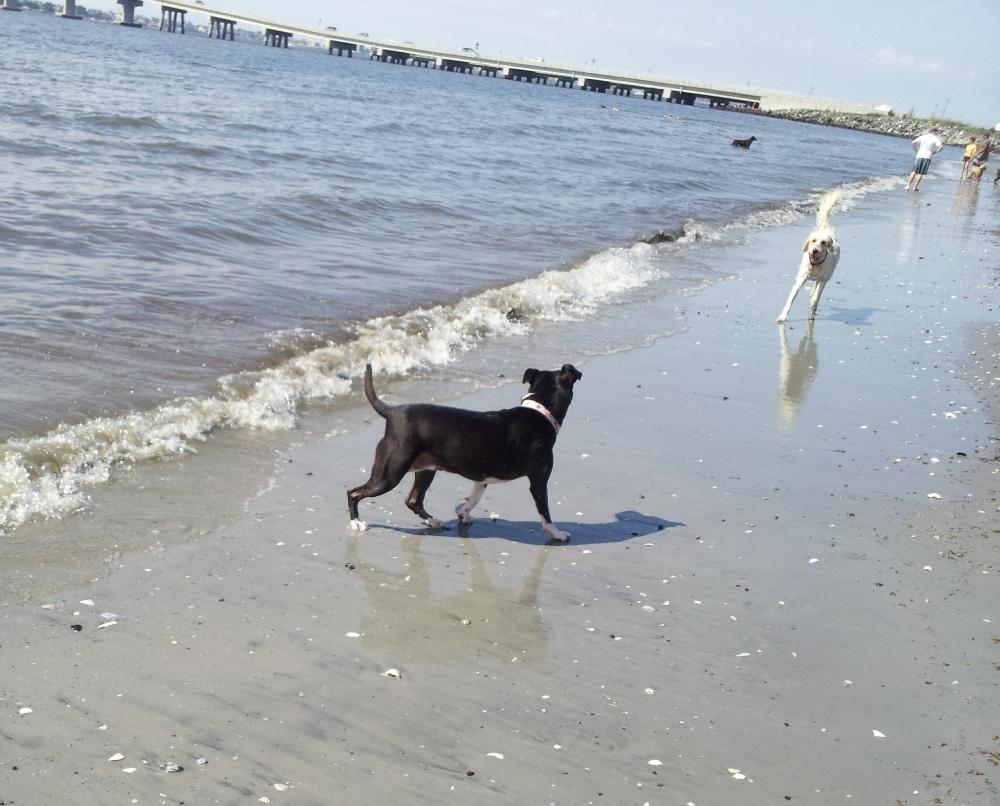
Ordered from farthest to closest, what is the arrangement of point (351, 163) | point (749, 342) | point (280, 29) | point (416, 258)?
1. point (280, 29)
2. point (351, 163)
3. point (416, 258)
4. point (749, 342)

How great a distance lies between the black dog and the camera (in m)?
5.44

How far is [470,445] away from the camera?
18.1 ft

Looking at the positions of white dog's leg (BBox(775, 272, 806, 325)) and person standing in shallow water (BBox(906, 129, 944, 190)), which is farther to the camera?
person standing in shallow water (BBox(906, 129, 944, 190))

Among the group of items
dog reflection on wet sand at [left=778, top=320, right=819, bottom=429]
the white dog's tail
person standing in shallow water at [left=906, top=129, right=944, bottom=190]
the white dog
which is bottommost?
dog reflection on wet sand at [left=778, top=320, right=819, bottom=429]

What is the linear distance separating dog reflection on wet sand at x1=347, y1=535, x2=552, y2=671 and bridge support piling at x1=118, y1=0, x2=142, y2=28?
154998mm

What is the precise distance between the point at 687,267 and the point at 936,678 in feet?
38.8

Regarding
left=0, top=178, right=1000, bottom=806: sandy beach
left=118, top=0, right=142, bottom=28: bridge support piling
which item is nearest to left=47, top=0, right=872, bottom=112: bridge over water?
left=118, top=0, right=142, bottom=28: bridge support piling

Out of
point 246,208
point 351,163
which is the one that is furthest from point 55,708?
point 351,163

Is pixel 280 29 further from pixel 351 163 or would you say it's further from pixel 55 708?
pixel 55 708

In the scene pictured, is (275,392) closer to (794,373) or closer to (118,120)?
(794,373)

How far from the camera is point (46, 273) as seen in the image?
10.4 m

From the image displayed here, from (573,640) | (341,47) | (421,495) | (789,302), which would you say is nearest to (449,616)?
(573,640)

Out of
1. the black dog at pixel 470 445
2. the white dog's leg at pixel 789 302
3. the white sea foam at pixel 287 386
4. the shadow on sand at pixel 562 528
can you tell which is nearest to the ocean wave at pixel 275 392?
the white sea foam at pixel 287 386

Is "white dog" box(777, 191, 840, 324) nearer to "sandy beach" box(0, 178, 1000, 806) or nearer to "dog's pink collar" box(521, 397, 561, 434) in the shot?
"sandy beach" box(0, 178, 1000, 806)
